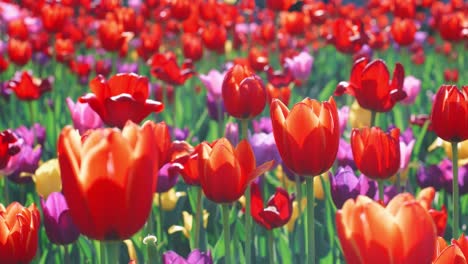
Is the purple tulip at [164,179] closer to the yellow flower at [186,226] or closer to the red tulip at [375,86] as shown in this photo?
the yellow flower at [186,226]

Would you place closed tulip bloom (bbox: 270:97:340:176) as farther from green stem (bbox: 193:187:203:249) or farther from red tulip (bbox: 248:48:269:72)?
red tulip (bbox: 248:48:269:72)

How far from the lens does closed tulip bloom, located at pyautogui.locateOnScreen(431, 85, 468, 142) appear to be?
6.77 ft

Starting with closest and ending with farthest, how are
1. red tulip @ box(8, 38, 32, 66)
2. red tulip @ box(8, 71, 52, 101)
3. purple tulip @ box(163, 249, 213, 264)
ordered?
purple tulip @ box(163, 249, 213, 264)
red tulip @ box(8, 71, 52, 101)
red tulip @ box(8, 38, 32, 66)

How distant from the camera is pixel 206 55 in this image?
24.4 ft

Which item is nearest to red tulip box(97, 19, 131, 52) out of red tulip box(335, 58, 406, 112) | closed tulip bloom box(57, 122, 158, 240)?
red tulip box(335, 58, 406, 112)

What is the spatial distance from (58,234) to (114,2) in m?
4.58

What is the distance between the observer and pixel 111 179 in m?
1.19

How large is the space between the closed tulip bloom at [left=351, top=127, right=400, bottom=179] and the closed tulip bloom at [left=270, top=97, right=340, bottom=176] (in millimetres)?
397

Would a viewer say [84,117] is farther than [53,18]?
No

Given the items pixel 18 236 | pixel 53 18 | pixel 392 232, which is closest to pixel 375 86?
pixel 18 236

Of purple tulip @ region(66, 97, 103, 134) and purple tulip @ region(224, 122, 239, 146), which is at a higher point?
purple tulip @ region(66, 97, 103, 134)

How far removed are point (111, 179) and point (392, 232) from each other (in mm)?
427

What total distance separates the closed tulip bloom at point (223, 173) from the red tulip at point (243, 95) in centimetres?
67

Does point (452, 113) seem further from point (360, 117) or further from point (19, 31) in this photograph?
point (19, 31)
